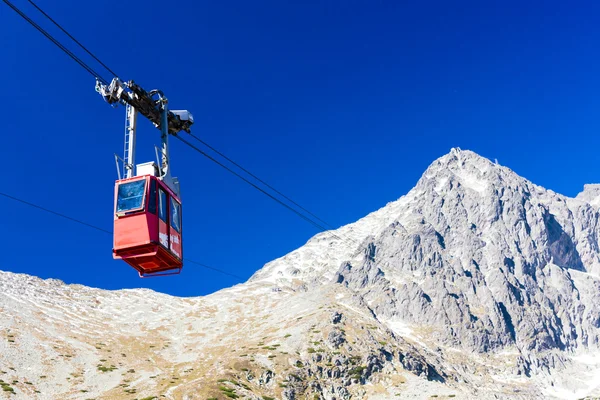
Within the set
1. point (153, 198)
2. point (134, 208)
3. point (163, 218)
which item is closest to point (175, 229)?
point (163, 218)

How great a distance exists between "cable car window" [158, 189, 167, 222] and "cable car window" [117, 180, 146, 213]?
126cm

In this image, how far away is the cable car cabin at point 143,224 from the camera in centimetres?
2764

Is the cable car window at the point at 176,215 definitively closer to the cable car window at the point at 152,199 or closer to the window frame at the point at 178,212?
the window frame at the point at 178,212

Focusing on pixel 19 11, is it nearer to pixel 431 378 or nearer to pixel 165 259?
pixel 165 259

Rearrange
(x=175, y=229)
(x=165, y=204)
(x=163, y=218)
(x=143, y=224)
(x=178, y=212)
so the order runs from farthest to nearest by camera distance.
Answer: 1. (x=178, y=212)
2. (x=175, y=229)
3. (x=165, y=204)
4. (x=163, y=218)
5. (x=143, y=224)

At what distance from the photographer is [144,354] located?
16988 centimetres

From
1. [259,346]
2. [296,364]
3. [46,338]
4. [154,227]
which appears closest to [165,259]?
[154,227]

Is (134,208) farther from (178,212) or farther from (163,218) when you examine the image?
(178,212)

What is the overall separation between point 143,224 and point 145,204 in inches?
43.4

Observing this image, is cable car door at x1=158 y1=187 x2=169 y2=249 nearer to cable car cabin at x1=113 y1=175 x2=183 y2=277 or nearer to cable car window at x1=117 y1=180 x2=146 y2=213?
cable car cabin at x1=113 y1=175 x2=183 y2=277

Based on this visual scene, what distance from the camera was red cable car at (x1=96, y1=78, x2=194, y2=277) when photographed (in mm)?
27719

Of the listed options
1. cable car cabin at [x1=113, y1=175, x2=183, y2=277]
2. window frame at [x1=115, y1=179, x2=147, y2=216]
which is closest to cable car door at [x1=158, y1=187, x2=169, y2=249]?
cable car cabin at [x1=113, y1=175, x2=183, y2=277]

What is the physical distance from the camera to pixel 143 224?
90.7 ft

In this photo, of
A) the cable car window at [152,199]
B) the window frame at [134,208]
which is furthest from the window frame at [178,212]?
the window frame at [134,208]
